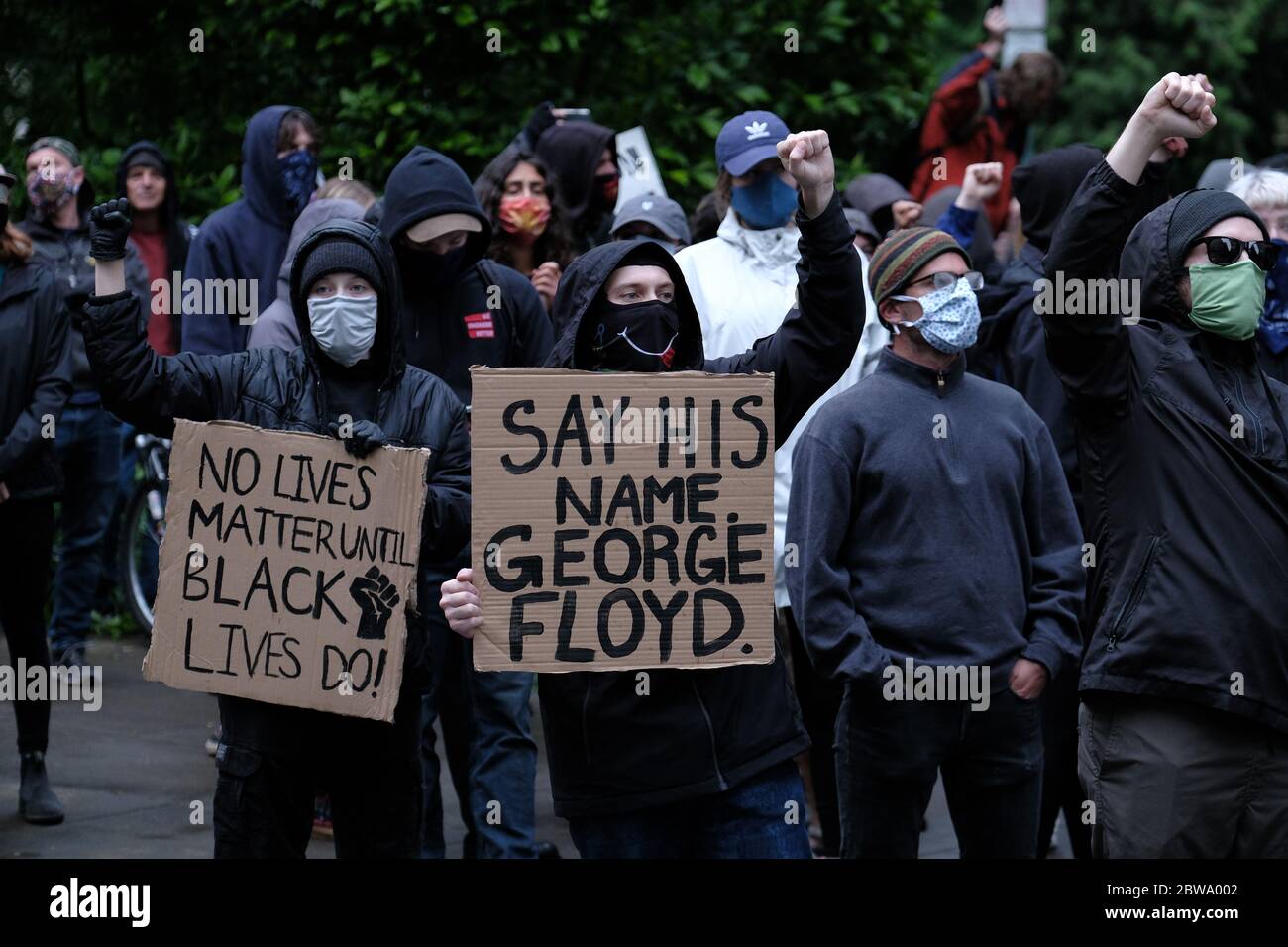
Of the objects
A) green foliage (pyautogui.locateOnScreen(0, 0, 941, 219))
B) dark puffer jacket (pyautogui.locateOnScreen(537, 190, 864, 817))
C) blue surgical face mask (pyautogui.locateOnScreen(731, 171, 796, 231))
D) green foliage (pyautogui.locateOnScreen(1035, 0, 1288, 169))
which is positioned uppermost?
green foliage (pyautogui.locateOnScreen(1035, 0, 1288, 169))

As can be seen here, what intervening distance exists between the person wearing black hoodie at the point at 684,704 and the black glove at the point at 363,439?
0.50 meters

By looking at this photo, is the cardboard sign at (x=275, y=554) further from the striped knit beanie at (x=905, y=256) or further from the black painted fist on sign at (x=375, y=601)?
the striped knit beanie at (x=905, y=256)

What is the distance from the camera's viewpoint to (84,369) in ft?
29.1

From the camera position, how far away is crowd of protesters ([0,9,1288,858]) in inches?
176

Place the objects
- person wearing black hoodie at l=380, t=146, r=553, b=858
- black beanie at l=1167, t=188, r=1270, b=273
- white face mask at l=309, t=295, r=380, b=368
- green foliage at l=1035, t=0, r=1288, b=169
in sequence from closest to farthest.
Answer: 1. black beanie at l=1167, t=188, r=1270, b=273
2. white face mask at l=309, t=295, r=380, b=368
3. person wearing black hoodie at l=380, t=146, r=553, b=858
4. green foliage at l=1035, t=0, r=1288, b=169

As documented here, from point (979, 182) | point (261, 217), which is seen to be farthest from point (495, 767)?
point (979, 182)

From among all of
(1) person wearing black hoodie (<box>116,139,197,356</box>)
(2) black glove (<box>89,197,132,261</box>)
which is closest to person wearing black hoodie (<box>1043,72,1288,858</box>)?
(2) black glove (<box>89,197,132,261</box>)

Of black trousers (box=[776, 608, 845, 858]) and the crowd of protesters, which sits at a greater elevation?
the crowd of protesters

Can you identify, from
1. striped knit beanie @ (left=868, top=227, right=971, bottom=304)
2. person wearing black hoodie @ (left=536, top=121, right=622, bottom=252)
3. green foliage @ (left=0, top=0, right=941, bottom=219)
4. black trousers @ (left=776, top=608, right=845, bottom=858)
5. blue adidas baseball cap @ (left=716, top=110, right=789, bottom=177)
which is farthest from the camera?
green foliage @ (left=0, top=0, right=941, bottom=219)

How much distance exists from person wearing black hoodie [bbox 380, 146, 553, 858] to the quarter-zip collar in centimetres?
151

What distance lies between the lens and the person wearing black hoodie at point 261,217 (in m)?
7.67

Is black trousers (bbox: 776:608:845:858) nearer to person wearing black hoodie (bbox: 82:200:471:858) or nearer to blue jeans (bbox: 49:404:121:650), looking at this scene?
person wearing black hoodie (bbox: 82:200:471:858)

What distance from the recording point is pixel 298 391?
4.99m
